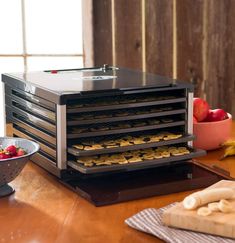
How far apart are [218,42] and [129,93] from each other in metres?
2.03

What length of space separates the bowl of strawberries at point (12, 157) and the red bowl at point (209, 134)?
52 cm

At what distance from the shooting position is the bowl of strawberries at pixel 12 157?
1392 mm

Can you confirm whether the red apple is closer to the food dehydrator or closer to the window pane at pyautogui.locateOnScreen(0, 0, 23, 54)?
the food dehydrator

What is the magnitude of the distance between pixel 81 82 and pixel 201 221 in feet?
1.87

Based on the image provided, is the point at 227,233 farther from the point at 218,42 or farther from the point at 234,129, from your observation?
the point at 218,42

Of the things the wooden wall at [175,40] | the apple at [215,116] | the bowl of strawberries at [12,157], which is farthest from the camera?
the wooden wall at [175,40]

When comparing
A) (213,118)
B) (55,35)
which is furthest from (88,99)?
(55,35)

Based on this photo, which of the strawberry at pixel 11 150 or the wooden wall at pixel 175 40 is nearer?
the strawberry at pixel 11 150

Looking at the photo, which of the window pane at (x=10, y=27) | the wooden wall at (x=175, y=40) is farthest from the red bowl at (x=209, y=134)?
the window pane at (x=10, y=27)

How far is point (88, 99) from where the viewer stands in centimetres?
154

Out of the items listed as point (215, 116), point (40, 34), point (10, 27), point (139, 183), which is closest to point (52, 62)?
point (40, 34)

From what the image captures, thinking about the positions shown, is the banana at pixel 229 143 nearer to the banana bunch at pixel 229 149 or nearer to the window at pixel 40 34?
the banana bunch at pixel 229 149

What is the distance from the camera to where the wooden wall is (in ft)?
11.3

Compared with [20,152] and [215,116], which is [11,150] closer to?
[20,152]
